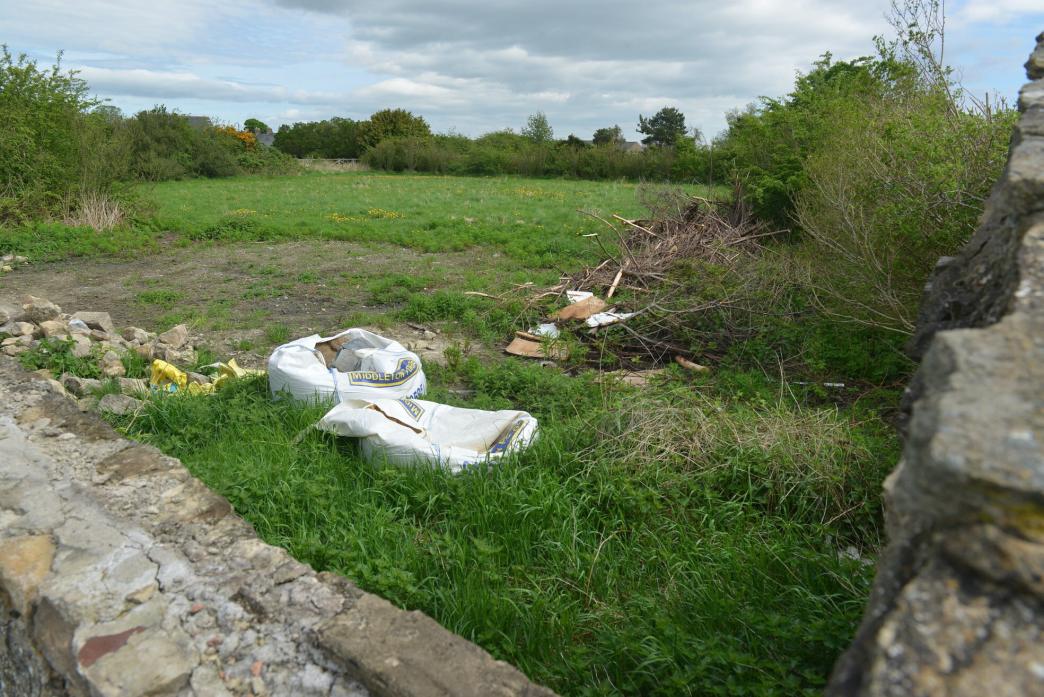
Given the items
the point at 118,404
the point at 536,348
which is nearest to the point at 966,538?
the point at 118,404

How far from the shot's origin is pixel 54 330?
6.35m

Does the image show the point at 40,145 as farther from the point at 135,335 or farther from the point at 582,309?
the point at 582,309

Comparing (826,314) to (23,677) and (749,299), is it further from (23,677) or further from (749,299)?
(23,677)

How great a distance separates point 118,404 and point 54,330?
2116 millimetres

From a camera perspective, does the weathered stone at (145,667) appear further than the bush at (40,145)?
No

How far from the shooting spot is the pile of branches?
22.2 ft

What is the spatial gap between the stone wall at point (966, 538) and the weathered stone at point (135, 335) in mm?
6772

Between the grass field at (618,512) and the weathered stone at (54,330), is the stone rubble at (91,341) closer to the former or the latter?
the weathered stone at (54,330)

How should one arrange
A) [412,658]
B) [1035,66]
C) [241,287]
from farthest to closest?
[241,287] < [1035,66] < [412,658]

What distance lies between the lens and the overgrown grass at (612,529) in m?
2.57

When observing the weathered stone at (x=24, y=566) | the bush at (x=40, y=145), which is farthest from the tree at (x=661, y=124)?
the weathered stone at (x=24, y=566)

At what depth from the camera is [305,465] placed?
4055mm

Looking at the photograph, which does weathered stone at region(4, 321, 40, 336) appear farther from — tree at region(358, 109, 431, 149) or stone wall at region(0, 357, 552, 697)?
tree at region(358, 109, 431, 149)

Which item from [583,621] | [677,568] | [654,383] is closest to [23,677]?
[583,621]
